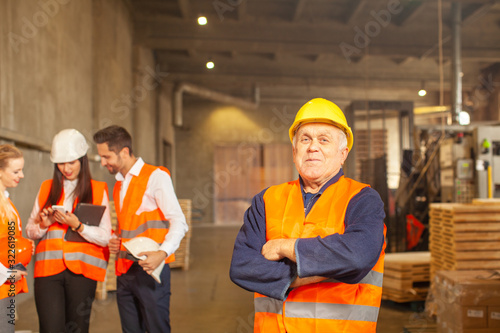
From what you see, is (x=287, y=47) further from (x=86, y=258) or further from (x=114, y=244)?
(x=86, y=258)

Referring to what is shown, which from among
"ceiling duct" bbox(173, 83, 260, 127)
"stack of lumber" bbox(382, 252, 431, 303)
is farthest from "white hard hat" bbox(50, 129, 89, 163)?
"ceiling duct" bbox(173, 83, 260, 127)

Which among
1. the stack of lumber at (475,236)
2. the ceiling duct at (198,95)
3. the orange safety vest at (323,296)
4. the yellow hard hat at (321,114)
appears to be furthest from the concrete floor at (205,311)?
the ceiling duct at (198,95)

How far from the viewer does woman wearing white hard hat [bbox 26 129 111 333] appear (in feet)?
8.58

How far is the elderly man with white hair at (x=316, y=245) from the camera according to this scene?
5.29ft

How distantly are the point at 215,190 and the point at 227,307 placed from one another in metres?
13.9

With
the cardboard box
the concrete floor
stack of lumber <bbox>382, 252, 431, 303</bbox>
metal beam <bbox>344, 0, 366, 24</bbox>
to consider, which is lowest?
the concrete floor

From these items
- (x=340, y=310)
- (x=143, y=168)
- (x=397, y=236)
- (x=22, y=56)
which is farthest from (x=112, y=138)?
(x=397, y=236)

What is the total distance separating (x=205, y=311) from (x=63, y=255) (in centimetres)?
329

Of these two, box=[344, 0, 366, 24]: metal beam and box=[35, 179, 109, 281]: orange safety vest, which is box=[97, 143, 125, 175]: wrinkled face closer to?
box=[35, 179, 109, 281]: orange safety vest

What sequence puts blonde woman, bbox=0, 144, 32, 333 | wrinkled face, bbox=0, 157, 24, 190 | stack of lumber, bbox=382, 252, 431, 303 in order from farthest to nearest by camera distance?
stack of lumber, bbox=382, 252, 431, 303 → wrinkled face, bbox=0, 157, 24, 190 → blonde woman, bbox=0, 144, 32, 333

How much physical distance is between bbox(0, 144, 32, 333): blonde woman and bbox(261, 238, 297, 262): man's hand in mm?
1337

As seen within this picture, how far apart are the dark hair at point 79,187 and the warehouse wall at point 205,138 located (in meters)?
16.5

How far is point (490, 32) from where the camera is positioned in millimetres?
11781

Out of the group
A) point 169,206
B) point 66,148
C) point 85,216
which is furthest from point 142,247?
point 66,148
